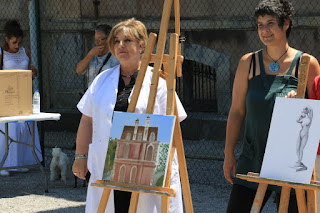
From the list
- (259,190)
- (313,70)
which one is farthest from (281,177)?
(313,70)

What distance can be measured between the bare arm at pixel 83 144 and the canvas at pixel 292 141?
1.20 m

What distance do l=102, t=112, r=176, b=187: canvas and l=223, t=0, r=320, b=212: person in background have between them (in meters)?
0.46

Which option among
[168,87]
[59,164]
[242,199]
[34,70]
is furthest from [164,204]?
[34,70]

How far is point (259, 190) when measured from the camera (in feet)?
11.5

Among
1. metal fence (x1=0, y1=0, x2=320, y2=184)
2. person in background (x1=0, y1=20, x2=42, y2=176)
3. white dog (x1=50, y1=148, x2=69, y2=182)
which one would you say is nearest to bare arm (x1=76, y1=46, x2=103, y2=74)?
white dog (x1=50, y1=148, x2=69, y2=182)

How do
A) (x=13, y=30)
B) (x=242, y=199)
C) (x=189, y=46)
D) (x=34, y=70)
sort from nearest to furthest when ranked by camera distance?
(x=242, y=199) < (x=13, y=30) < (x=34, y=70) < (x=189, y=46)

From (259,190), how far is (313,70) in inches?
28.5

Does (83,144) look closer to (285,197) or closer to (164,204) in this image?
(164,204)

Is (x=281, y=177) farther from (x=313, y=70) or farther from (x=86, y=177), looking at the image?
(x=86, y=177)

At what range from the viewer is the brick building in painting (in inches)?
140

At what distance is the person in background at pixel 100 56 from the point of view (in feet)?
22.2

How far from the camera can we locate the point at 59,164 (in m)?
7.59

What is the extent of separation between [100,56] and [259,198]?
12.2ft

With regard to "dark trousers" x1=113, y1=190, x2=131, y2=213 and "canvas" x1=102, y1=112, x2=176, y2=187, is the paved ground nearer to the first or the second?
"dark trousers" x1=113, y1=190, x2=131, y2=213
